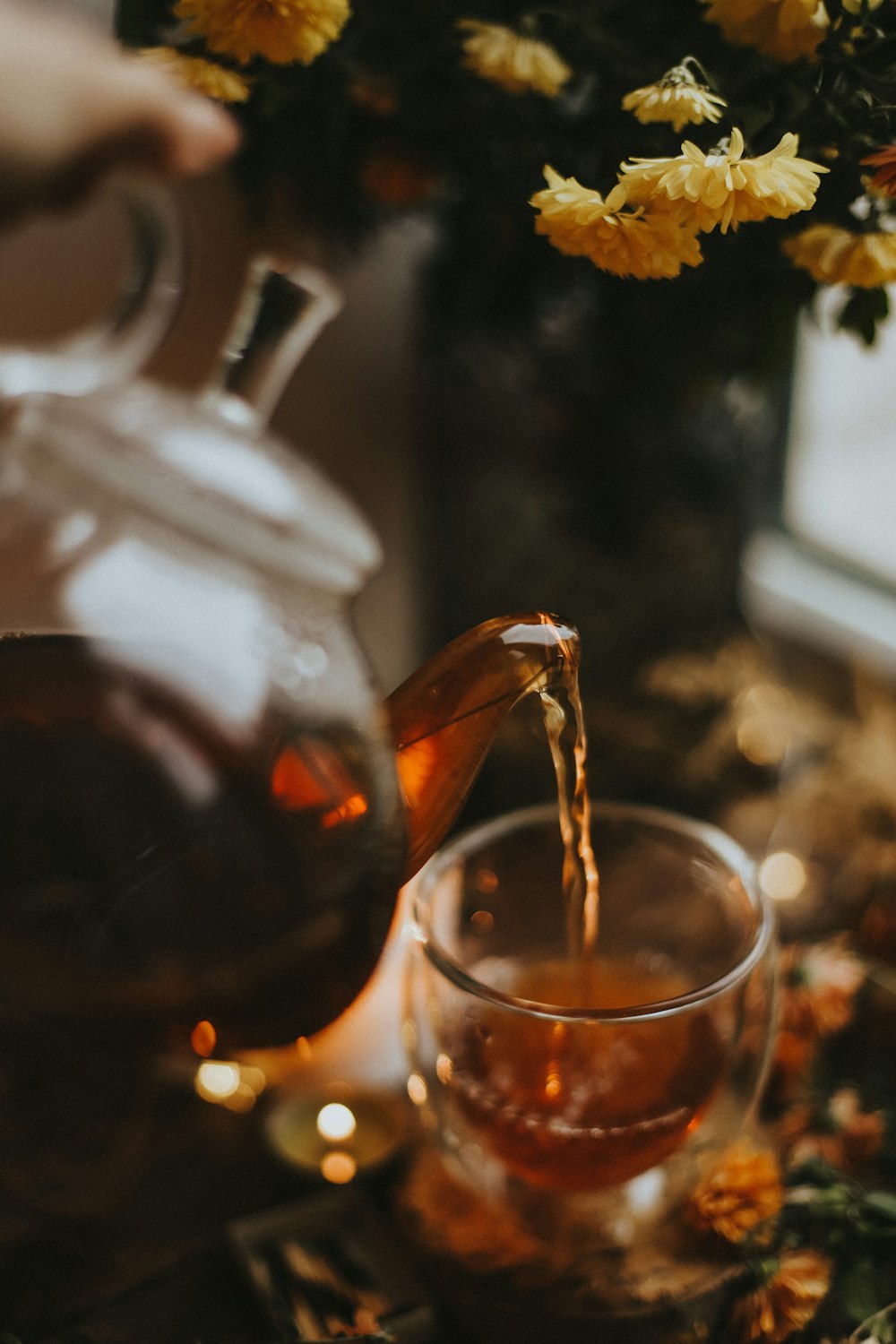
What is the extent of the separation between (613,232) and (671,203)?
2cm

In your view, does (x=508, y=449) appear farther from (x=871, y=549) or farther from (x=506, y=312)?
(x=871, y=549)

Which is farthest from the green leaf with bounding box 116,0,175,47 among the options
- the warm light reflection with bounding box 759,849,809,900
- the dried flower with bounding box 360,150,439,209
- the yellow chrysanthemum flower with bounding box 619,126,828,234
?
the warm light reflection with bounding box 759,849,809,900

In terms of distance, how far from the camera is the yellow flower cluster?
39 centimetres

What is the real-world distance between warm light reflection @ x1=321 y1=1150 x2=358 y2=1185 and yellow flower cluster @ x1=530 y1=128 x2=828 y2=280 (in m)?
0.46

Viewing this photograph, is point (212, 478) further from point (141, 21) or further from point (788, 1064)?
point (788, 1064)

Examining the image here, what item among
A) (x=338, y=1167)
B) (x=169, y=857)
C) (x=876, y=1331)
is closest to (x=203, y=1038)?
(x=169, y=857)

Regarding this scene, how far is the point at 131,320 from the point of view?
612mm

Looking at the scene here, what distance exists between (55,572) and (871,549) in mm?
824

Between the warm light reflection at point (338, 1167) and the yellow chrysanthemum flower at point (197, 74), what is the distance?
0.51m

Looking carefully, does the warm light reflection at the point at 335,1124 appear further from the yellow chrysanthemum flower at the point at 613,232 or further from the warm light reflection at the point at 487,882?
the yellow chrysanthemum flower at the point at 613,232

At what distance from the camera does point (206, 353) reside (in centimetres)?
86

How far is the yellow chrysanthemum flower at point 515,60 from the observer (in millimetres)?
494

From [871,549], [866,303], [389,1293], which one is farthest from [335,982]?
[871,549]

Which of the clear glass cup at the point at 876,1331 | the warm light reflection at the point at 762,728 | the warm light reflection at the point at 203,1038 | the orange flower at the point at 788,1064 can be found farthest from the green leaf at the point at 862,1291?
the warm light reflection at the point at 762,728
